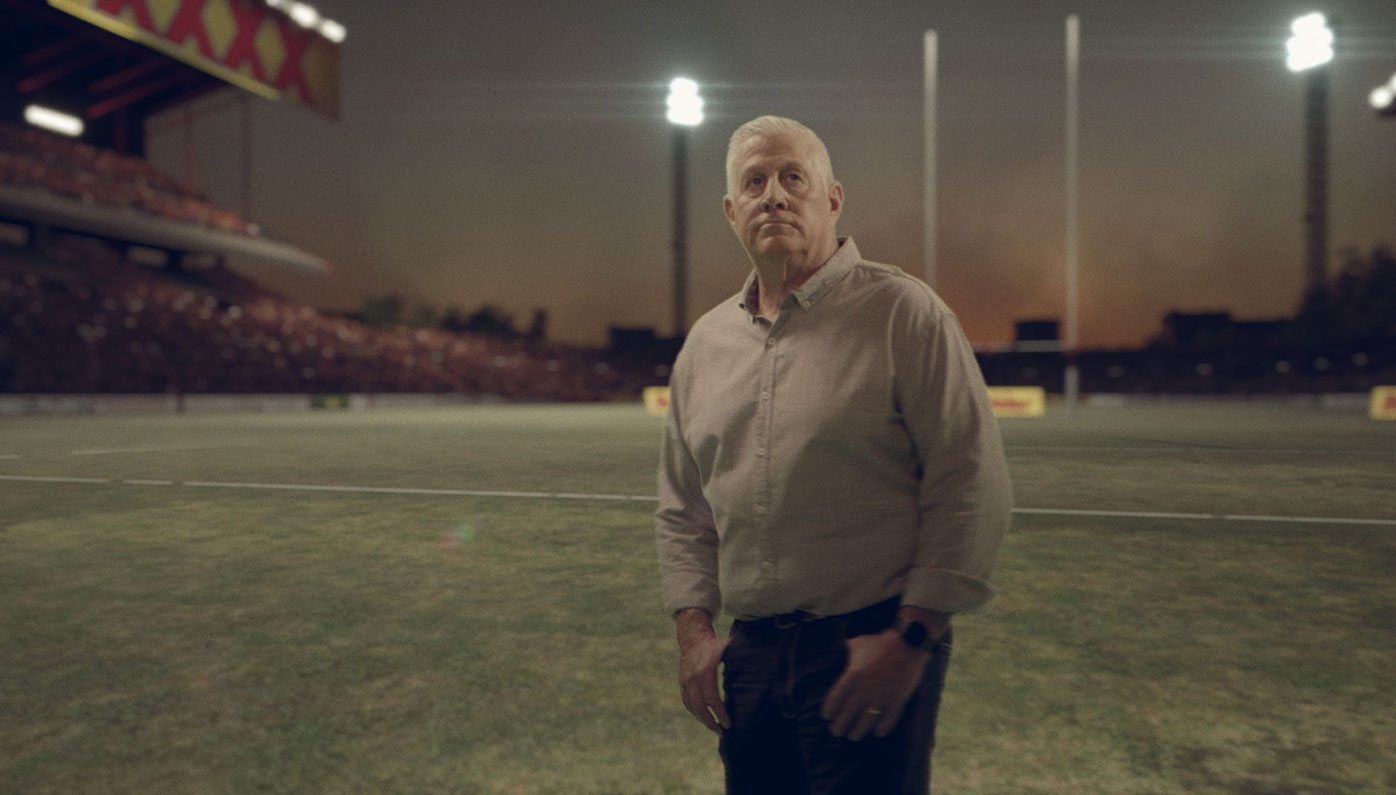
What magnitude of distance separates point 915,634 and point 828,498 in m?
0.26

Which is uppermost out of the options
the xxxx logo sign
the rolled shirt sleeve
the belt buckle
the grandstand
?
the xxxx logo sign

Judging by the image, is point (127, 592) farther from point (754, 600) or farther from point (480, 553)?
point (754, 600)

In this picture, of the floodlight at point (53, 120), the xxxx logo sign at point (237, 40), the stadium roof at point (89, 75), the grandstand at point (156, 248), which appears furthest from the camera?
the floodlight at point (53, 120)

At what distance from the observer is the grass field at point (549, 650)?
103 inches

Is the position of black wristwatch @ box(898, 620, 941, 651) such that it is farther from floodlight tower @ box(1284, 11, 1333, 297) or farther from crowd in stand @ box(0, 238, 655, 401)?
floodlight tower @ box(1284, 11, 1333, 297)

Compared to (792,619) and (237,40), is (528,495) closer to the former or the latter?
(792,619)

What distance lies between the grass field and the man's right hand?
733 millimetres

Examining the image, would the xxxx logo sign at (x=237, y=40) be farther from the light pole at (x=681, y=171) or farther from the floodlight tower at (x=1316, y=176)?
the floodlight tower at (x=1316, y=176)

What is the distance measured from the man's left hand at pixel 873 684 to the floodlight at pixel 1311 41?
1338 inches

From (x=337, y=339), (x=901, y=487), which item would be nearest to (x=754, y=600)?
(x=901, y=487)

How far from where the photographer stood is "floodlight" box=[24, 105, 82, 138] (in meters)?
44.9

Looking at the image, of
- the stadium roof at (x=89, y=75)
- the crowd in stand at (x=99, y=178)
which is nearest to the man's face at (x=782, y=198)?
the crowd in stand at (x=99, y=178)

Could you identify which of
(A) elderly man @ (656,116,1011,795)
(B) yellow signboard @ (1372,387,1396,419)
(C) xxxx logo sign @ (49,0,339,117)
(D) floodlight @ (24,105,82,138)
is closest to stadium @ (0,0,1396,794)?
(A) elderly man @ (656,116,1011,795)

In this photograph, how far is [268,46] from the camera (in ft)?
156
